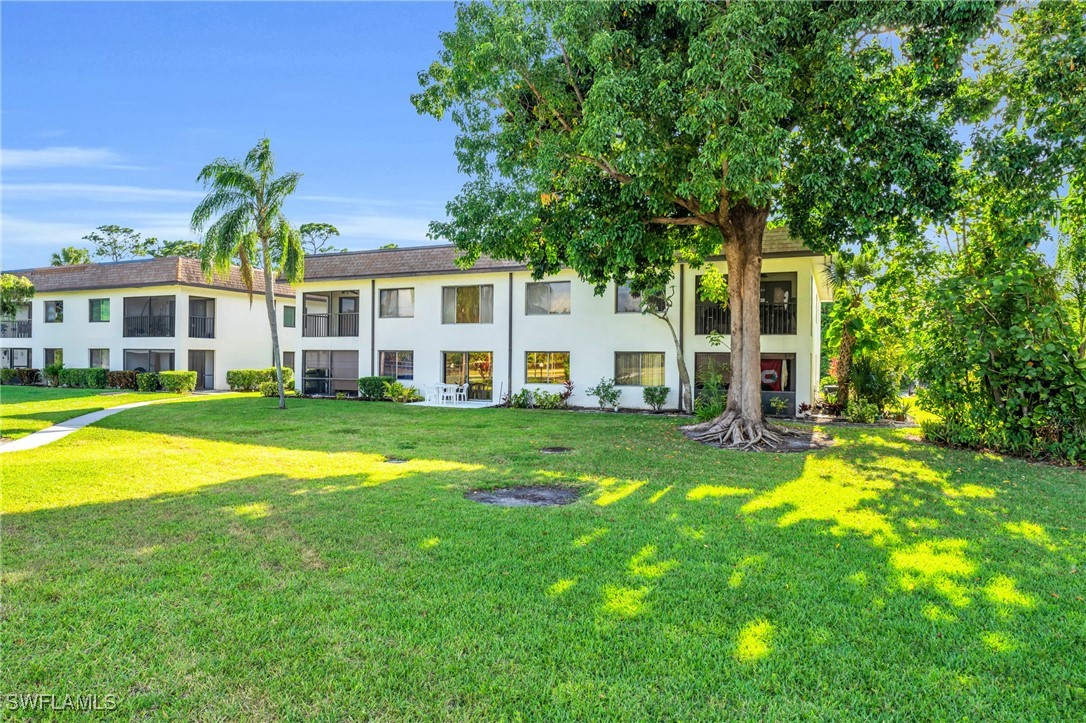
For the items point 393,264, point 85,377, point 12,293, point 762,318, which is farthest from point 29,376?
point 762,318

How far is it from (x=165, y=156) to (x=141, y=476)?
15.8 m

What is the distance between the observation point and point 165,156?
20.0 m

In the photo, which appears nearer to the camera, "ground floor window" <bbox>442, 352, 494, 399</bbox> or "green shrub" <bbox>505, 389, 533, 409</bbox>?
"green shrub" <bbox>505, 389, 533, 409</bbox>

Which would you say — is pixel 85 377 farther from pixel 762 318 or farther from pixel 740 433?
pixel 762 318

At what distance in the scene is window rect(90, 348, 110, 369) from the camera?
100 ft

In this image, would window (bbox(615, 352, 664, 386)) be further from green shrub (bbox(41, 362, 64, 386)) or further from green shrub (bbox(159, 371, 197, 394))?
green shrub (bbox(41, 362, 64, 386))

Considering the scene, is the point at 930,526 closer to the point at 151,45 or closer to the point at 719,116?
the point at 719,116

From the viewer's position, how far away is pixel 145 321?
29359mm

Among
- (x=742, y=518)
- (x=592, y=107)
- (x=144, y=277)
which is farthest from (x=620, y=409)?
(x=144, y=277)

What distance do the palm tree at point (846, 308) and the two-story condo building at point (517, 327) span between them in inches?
30.6

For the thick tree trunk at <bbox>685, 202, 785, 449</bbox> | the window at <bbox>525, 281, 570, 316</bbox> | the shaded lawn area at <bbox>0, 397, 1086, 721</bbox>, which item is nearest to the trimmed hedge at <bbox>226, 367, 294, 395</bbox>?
the window at <bbox>525, 281, 570, 316</bbox>

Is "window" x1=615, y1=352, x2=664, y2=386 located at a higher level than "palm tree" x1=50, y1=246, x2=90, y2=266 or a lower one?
lower

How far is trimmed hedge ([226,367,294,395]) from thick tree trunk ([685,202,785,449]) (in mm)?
22407

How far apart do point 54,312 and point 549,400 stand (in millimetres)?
29713
